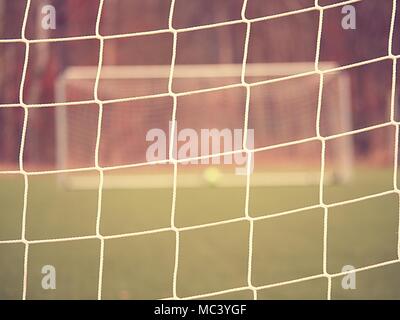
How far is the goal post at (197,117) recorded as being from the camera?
374cm

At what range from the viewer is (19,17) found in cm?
421

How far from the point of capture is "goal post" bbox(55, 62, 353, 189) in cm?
374

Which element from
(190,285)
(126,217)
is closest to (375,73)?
(126,217)

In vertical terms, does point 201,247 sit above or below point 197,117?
below

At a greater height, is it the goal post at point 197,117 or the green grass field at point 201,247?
the goal post at point 197,117

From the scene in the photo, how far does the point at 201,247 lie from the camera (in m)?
1.83

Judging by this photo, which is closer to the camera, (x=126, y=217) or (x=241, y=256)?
(x=241, y=256)

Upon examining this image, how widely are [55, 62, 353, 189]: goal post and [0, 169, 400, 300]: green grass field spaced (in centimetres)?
71

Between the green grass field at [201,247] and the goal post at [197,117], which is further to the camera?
the goal post at [197,117]

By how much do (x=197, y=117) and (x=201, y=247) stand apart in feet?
8.95

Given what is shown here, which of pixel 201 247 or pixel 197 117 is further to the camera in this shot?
pixel 197 117

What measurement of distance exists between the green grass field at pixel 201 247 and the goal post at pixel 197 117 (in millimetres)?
713

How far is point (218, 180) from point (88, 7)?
179 cm
